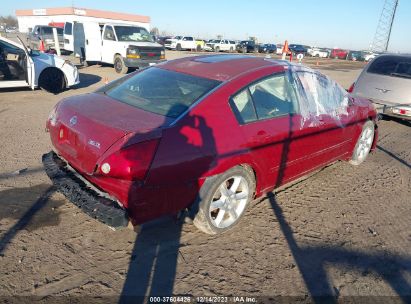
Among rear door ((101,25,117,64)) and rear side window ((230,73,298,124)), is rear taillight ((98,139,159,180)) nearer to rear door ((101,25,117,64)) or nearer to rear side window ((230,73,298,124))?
rear side window ((230,73,298,124))

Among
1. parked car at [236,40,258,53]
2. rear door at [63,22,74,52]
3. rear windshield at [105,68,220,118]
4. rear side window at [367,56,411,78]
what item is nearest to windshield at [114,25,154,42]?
rear door at [63,22,74,52]

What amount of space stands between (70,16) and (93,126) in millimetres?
62433

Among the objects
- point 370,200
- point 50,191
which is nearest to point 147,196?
point 50,191

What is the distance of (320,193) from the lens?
447cm

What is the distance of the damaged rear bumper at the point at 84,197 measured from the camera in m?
2.66

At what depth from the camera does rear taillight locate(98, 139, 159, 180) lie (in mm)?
2605

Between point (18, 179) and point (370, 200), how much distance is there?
452 cm

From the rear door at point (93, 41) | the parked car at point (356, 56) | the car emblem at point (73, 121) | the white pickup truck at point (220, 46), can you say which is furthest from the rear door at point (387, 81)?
the parked car at point (356, 56)

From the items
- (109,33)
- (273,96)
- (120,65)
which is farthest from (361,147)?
(109,33)

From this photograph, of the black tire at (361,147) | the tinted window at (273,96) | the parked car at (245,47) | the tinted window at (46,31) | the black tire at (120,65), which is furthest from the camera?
the parked car at (245,47)

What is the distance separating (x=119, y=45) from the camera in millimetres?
14664

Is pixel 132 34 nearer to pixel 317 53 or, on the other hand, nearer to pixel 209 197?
pixel 209 197

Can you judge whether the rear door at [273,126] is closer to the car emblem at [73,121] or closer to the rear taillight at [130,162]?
the rear taillight at [130,162]

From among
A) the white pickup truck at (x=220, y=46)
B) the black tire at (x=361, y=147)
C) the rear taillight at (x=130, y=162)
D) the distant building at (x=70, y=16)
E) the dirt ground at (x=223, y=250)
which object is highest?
the distant building at (x=70, y=16)
